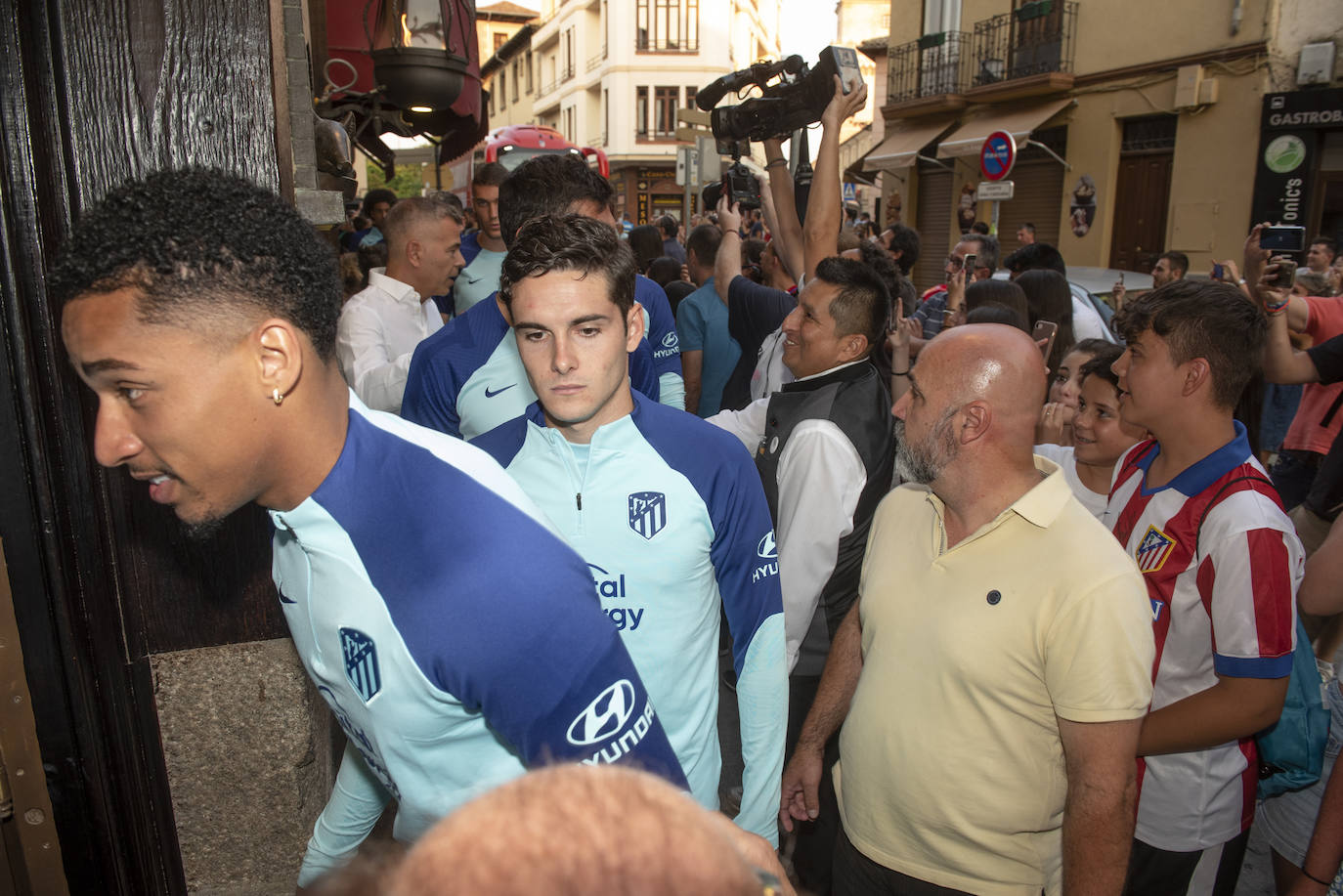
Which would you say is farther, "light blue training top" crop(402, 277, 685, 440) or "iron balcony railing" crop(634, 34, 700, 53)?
"iron balcony railing" crop(634, 34, 700, 53)

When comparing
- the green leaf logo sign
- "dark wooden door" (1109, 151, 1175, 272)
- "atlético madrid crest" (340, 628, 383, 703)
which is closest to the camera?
"atlético madrid crest" (340, 628, 383, 703)

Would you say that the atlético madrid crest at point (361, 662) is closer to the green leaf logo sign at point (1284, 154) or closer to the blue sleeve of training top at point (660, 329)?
the blue sleeve of training top at point (660, 329)

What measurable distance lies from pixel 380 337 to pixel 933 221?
1992 centimetres

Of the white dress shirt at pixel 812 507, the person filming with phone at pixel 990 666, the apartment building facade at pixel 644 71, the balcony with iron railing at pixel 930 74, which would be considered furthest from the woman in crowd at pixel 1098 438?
the apartment building facade at pixel 644 71

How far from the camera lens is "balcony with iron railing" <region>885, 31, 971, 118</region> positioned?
20172 mm

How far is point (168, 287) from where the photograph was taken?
3.85ft

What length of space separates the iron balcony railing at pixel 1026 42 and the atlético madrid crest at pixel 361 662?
65.4 feet

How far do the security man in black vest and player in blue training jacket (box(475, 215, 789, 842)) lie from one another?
26.7 inches

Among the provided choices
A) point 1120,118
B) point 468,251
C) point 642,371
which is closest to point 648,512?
point 642,371

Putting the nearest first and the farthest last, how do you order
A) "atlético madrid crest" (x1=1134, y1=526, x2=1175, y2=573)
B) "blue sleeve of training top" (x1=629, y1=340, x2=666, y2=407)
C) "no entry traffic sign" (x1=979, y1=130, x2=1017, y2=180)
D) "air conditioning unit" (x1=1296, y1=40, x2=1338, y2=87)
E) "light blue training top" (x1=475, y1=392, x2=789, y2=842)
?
"light blue training top" (x1=475, y1=392, x2=789, y2=842) < "atlético madrid crest" (x1=1134, y1=526, x2=1175, y2=573) < "blue sleeve of training top" (x1=629, y1=340, x2=666, y2=407) < "no entry traffic sign" (x1=979, y1=130, x2=1017, y2=180) < "air conditioning unit" (x1=1296, y1=40, x2=1338, y2=87)

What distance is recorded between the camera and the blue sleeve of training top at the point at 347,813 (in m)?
1.80

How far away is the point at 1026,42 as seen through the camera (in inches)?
726

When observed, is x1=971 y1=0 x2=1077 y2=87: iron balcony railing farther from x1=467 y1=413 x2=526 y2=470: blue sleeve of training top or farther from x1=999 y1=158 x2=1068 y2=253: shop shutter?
x1=467 y1=413 x2=526 y2=470: blue sleeve of training top

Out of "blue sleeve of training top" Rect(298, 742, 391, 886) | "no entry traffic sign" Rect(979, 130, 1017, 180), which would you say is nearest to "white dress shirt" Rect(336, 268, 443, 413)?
"blue sleeve of training top" Rect(298, 742, 391, 886)
